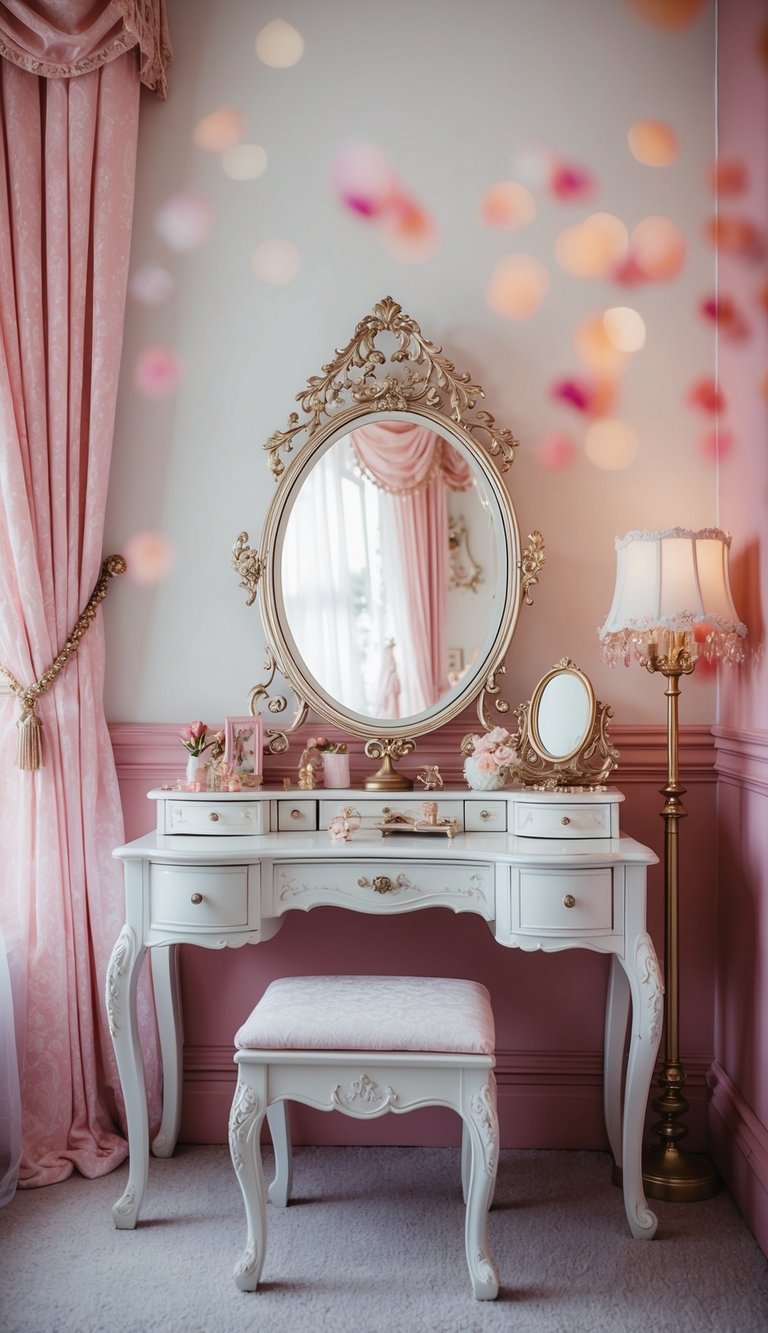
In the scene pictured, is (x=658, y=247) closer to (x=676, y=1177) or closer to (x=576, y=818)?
(x=576, y=818)

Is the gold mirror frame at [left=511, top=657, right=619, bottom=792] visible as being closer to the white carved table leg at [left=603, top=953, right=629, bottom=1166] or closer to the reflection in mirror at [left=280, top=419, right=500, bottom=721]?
the reflection in mirror at [left=280, top=419, right=500, bottom=721]

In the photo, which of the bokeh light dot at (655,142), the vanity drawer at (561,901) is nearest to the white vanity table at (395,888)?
the vanity drawer at (561,901)

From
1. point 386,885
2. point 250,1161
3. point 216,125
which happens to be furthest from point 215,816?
point 216,125

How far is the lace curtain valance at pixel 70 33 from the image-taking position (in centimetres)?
269

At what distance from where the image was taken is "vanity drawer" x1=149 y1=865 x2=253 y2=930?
2355mm

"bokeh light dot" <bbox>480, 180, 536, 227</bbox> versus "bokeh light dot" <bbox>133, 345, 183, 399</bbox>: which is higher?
"bokeh light dot" <bbox>480, 180, 536, 227</bbox>

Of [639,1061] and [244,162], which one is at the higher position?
[244,162]

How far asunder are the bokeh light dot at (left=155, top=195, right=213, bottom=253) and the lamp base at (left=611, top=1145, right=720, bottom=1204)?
2.76 meters

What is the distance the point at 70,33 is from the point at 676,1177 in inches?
131

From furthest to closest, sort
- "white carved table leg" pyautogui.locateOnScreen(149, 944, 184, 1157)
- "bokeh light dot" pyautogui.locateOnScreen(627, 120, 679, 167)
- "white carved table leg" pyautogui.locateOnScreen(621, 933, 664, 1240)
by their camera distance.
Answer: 1. "bokeh light dot" pyautogui.locateOnScreen(627, 120, 679, 167)
2. "white carved table leg" pyautogui.locateOnScreen(149, 944, 184, 1157)
3. "white carved table leg" pyautogui.locateOnScreen(621, 933, 664, 1240)

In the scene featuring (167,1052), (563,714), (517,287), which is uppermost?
(517,287)

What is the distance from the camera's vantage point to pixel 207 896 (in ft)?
7.73

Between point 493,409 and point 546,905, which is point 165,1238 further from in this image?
point 493,409

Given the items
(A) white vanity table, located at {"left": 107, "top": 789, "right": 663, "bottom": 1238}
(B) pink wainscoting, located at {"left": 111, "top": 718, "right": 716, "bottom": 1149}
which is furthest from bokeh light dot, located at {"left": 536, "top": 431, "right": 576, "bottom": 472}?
(A) white vanity table, located at {"left": 107, "top": 789, "right": 663, "bottom": 1238}
